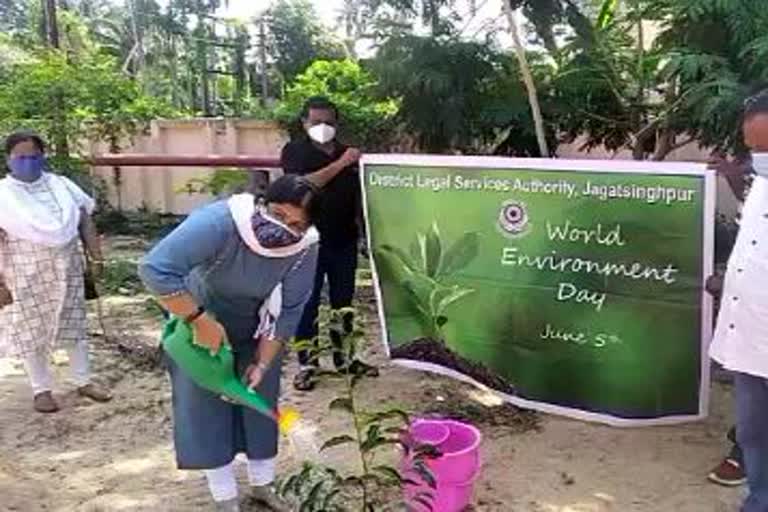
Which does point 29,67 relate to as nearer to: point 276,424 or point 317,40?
point 276,424

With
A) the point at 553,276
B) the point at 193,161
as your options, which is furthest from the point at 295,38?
the point at 553,276

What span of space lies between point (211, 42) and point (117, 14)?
10.5 meters

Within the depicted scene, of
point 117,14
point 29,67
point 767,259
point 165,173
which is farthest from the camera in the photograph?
point 117,14

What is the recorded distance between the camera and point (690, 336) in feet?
11.6

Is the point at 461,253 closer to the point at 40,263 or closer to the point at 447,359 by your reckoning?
the point at 447,359

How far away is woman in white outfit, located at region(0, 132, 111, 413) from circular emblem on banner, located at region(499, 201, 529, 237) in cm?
191

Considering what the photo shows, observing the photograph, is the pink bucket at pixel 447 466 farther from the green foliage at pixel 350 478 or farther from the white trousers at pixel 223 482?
the white trousers at pixel 223 482

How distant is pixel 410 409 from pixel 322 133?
1306mm

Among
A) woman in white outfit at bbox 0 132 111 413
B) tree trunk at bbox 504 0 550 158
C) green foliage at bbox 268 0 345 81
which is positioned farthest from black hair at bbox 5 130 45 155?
green foliage at bbox 268 0 345 81

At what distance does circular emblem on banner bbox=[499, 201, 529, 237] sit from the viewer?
12.7 feet

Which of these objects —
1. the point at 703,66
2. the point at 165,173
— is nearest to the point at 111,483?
the point at 703,66

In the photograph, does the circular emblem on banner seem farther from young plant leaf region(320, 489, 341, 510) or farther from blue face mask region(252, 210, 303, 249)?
young plant leaf region(320, 489, 341, 510)

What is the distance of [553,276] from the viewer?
3.84 metres

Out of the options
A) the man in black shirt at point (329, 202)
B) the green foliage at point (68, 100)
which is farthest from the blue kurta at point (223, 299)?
the green foliage at point (68, 100)
